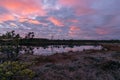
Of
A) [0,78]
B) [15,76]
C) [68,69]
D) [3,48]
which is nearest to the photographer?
[0,78]

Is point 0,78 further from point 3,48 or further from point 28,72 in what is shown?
point 3,48

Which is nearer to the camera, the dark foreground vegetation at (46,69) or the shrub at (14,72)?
the shrub at (14,72)

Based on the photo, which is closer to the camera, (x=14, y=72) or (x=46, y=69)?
(x=14, y=72)

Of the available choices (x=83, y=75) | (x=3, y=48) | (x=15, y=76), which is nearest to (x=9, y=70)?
(x=15, y=76)

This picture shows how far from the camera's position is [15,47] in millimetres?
14945

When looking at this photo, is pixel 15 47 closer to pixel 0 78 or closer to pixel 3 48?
pixel 3 48

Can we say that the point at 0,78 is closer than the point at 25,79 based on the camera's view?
Yes

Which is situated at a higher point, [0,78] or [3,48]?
[3,48]

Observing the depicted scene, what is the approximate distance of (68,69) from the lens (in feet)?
51.6

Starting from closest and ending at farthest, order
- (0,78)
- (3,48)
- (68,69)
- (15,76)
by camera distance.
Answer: (0,78) → (15,76) → (3,48) → (68,69)

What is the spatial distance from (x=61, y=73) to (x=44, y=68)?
1.28 m

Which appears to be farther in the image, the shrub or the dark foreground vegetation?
the dark foreground vegetation

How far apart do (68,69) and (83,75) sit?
3.76 ft

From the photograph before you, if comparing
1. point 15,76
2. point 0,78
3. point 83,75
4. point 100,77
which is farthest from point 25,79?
point 100,77
